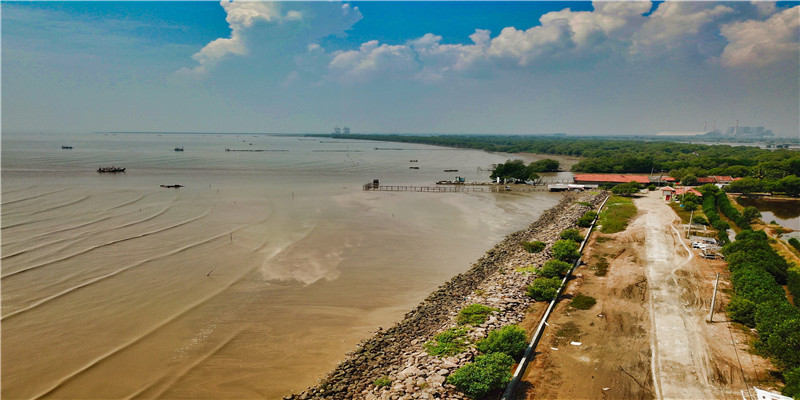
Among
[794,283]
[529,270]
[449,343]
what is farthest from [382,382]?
[794,283]

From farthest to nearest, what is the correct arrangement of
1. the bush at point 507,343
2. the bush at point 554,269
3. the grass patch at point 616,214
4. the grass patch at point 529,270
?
the grass patch at point 616,214 < the grass patch at point 529,270 < the bush at point 554,269 < the bush at point 507,343

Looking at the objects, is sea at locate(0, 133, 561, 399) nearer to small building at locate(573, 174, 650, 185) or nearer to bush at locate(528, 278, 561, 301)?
bush at locate(528, 278, 561, 301)

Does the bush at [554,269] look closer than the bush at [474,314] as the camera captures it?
No

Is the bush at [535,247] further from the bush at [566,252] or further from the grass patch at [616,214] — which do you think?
the grass patch at [616,214]

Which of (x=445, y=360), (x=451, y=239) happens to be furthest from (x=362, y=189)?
(x=445, y=360)

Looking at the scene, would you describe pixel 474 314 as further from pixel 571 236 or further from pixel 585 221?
pixel 585 221

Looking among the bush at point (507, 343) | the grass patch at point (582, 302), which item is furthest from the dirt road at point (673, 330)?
the bush at point (507, 343)
